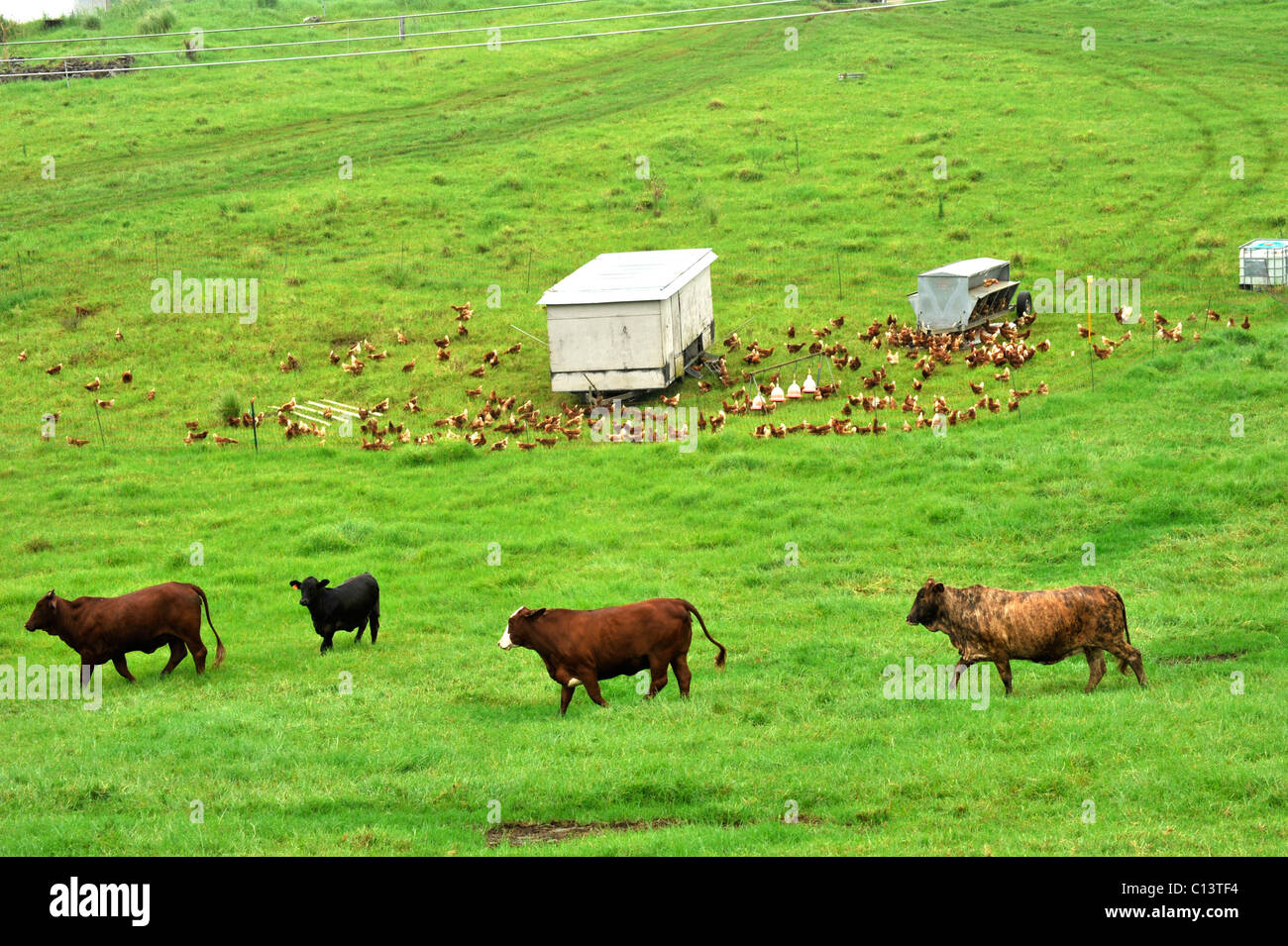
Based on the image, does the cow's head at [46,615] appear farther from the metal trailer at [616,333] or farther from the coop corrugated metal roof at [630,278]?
the metal trailer at [616,333]

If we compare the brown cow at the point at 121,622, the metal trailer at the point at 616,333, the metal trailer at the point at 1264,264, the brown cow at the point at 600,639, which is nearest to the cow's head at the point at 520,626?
the brown cow at the point at 600,639

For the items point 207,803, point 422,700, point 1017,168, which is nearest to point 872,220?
point 1017,168

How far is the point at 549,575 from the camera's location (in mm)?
22688

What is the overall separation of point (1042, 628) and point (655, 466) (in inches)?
570

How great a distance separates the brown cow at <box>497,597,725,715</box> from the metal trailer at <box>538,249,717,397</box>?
1837 cm

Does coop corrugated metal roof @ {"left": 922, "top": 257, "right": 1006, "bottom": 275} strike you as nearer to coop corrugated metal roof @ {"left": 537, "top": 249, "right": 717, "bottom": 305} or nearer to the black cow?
coop corrugated metal roof @ {"left": 537, "top": 249, "right": 717, "bottom": 305}

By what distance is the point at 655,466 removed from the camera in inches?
1134

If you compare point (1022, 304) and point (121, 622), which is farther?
point (1022, 304)

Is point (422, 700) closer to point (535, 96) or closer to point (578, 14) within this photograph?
point (535, 96)

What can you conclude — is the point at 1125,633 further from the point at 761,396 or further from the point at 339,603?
the point at 761,396

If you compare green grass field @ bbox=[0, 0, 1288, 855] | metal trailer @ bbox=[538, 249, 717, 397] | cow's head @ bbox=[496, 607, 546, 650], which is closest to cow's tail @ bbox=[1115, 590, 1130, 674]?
green grass field @ bbox=[0, 0, 1288, 855]

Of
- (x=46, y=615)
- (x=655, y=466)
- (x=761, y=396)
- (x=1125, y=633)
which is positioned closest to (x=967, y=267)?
(x=761, y=396)

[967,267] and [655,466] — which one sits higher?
[967,267]

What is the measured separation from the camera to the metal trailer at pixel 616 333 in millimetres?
33406
